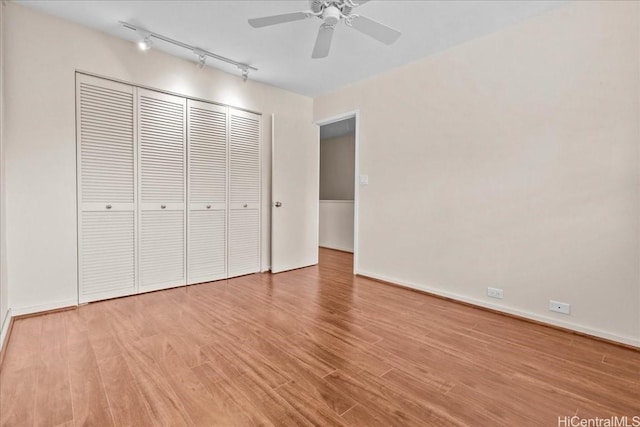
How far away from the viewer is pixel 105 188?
9.66 ft

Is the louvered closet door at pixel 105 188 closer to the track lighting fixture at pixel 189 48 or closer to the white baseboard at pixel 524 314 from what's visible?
the track lighting fixture at pixel 189 48

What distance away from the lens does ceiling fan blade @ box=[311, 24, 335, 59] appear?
7.34 ft

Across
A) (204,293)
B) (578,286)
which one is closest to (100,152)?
(204,293)

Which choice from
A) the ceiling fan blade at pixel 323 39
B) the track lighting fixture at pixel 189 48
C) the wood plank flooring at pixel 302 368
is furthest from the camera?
the track lighting fixture at pixel 189 48

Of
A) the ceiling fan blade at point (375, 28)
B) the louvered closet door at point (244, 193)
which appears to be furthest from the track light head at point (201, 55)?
the ceiling fan blade at point (375, 28)

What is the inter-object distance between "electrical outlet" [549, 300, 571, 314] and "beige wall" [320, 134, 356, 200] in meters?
4.48

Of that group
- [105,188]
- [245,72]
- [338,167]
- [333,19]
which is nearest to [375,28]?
[333,19]

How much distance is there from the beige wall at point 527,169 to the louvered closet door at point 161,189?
8.22ft

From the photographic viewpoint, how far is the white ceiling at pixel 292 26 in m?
2.43

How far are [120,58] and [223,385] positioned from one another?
3239 millimetres

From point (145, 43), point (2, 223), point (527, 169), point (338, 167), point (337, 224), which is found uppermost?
point (145, 43)

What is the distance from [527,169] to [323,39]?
2.10 meters

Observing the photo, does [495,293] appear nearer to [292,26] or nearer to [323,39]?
[323,39]

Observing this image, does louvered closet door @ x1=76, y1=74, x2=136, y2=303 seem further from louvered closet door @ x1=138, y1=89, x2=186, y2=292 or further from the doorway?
the doorway
